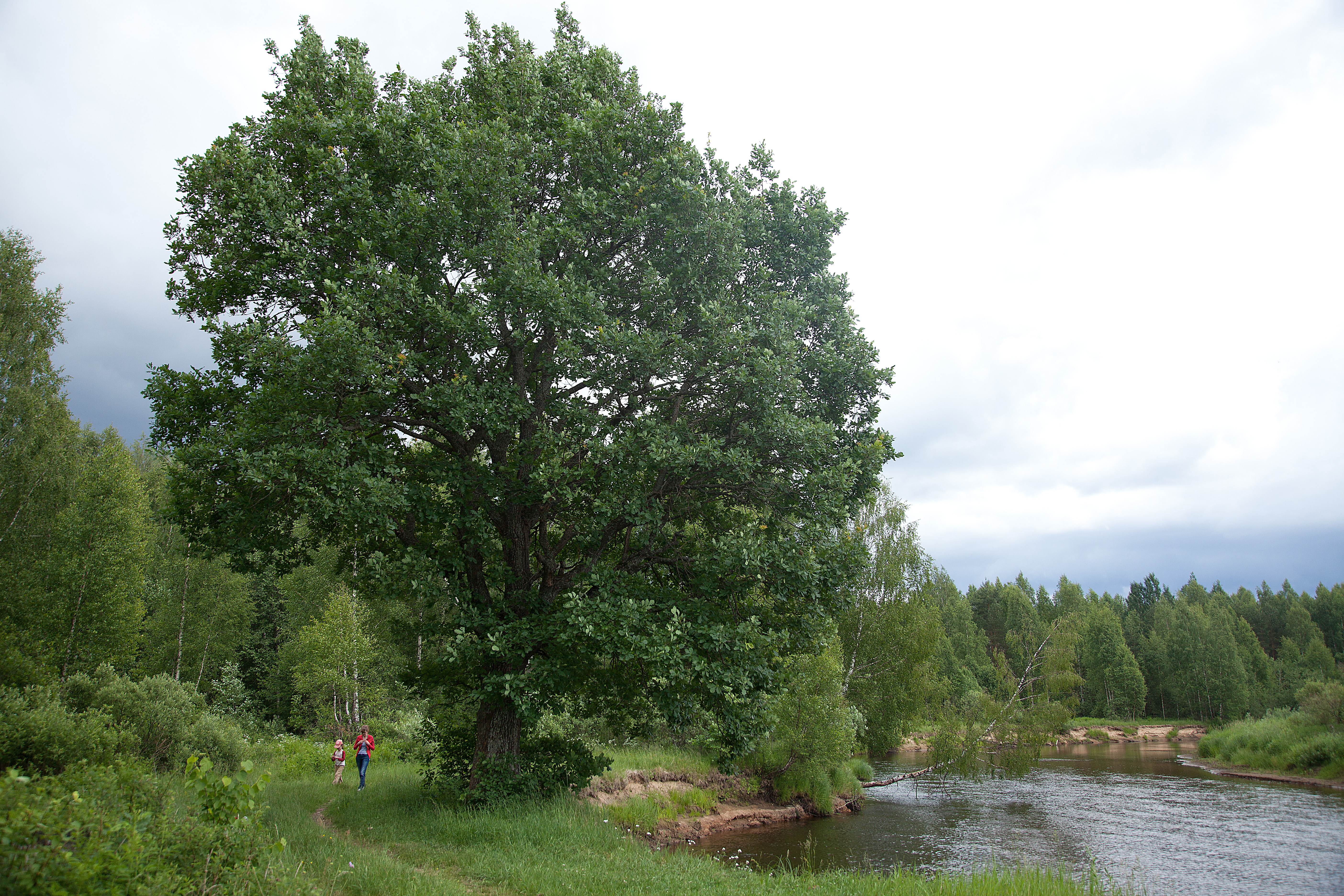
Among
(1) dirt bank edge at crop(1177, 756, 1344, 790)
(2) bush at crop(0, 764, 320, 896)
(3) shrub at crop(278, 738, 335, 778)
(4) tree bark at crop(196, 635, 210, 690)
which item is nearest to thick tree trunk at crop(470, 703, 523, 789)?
(2) bush at crop(0, 764, 320, 896)

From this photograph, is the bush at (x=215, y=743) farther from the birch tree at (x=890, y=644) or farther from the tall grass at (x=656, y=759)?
the birch tree at (x=890, y=644)

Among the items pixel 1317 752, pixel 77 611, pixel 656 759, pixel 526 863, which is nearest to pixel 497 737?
pixel 526 863

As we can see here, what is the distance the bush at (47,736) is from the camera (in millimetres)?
13328

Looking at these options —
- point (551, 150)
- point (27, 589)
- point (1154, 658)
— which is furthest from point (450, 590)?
point (1154, 658)

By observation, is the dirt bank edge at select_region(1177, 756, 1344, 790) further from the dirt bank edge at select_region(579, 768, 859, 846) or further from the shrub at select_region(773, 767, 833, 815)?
the shrub at select_region(773, 767, 833, 815)

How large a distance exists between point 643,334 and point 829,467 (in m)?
4.15

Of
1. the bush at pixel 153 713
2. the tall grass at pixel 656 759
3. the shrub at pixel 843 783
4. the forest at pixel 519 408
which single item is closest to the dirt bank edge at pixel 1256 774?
the shrub at pixel 843 783

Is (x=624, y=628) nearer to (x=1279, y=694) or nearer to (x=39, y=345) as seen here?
(x=39, y=345)

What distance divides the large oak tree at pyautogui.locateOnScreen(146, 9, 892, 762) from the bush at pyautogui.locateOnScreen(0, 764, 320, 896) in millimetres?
5431

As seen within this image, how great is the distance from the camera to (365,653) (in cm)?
3148

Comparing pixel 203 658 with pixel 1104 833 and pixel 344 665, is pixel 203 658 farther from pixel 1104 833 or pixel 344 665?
pixel 1104 833

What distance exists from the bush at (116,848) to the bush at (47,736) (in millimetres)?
9055

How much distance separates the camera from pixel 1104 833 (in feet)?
74.3

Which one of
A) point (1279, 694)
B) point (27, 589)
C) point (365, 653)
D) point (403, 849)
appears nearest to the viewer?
point (403, 849)
